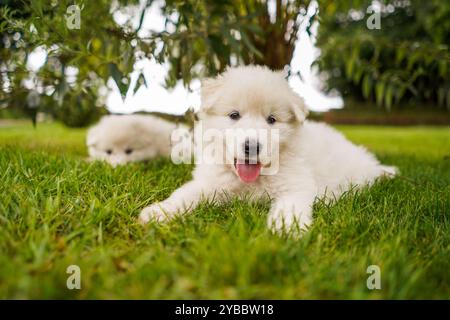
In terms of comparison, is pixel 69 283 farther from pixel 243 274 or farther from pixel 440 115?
pixel 440 115

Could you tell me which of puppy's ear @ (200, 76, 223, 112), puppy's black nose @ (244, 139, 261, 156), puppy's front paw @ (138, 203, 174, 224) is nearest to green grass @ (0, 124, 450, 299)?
puppy's front paw @ (138, 203, 174, 224)

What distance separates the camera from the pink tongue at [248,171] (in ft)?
7.34

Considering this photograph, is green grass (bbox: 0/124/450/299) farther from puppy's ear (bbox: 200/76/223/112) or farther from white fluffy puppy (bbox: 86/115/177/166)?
white fluffy puppy (bbox: 86/115/177/166)

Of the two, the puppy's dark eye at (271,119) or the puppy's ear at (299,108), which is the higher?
the puppy's ear at (299,108)

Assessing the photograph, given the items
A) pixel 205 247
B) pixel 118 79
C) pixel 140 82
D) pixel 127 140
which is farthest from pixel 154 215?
pixel 127 140

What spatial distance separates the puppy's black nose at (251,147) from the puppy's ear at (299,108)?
0.35 meters

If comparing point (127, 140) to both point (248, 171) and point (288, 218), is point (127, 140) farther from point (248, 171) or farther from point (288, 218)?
point (288, 218)

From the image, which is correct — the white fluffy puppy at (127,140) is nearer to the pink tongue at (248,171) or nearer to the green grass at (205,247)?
the green grass at (205,247)

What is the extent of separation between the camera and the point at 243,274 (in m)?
1.33

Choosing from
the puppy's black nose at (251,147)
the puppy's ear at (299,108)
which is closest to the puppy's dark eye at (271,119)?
the puppy's ear at (299,108)

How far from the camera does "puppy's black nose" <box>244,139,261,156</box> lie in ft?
6.85

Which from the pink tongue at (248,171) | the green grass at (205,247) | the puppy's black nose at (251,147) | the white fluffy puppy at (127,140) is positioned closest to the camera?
the green grass at (205,247)

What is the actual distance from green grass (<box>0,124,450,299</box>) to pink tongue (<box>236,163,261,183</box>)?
5.9 inches
